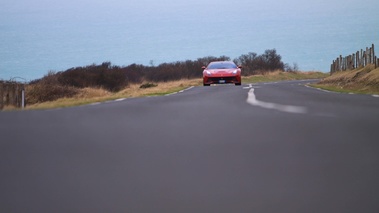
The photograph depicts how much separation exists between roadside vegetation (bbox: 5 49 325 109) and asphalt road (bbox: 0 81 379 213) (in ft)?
29.2

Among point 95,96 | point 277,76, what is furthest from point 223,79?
point 277,76

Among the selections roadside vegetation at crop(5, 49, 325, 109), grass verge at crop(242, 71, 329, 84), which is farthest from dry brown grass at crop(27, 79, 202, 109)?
grass verge at crop(242, 71, 329, 84)

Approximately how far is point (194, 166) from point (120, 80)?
4784cm

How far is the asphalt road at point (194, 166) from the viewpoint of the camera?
439cm

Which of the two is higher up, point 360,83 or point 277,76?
point 360,83

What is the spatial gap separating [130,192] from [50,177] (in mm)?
921

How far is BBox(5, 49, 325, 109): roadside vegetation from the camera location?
2992cm

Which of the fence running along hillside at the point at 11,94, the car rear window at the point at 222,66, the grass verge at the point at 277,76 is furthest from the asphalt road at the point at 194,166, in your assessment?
the grass verge at the point at 277,76

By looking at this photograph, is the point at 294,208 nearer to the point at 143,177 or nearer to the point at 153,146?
the point at 143,177

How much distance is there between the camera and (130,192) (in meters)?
4.69

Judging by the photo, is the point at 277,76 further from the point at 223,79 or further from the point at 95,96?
the point at 95,96

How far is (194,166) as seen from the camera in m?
5.64

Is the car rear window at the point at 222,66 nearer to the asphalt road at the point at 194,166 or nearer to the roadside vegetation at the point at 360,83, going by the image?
the roadside vegetation at the point at 360,83

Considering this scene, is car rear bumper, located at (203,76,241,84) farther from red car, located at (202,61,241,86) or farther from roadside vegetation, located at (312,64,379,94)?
roadside vegetation, located at (312,64,379,94)
